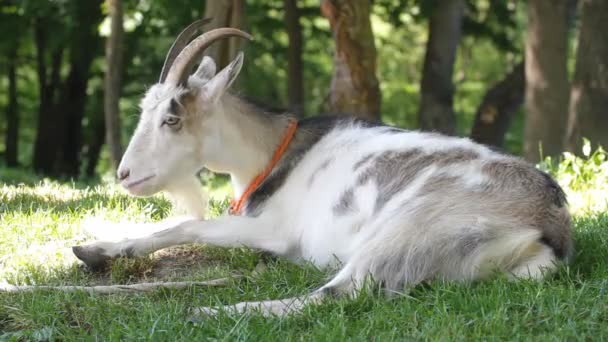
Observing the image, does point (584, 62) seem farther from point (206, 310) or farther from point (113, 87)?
point (206, 310)

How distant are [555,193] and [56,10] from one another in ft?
32.5

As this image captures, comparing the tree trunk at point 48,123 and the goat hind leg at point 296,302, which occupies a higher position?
the goat hind leg at point 296,302

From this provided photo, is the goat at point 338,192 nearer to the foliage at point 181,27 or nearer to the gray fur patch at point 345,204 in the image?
the gray fur patch at point 345,204

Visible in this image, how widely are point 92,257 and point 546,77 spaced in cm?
716

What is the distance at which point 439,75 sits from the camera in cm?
1170

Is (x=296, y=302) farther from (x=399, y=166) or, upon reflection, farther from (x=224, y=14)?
(x=224, y=14)

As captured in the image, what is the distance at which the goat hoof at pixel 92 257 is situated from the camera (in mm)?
4254

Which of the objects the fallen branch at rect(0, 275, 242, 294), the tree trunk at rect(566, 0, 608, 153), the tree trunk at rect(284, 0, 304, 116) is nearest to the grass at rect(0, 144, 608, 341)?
the fallen branch at rect(0, 275, 242, 294)

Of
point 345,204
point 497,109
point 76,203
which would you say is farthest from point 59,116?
point 345,204

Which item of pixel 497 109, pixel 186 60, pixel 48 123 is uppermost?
pixel 186 60

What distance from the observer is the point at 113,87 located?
899 cm

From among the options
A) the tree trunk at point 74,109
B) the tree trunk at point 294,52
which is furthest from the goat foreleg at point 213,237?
the tree trunk at point 74,109

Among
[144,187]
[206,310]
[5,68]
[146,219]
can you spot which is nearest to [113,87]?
[146,219]

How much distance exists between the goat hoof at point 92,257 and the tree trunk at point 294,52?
7.37 metres
